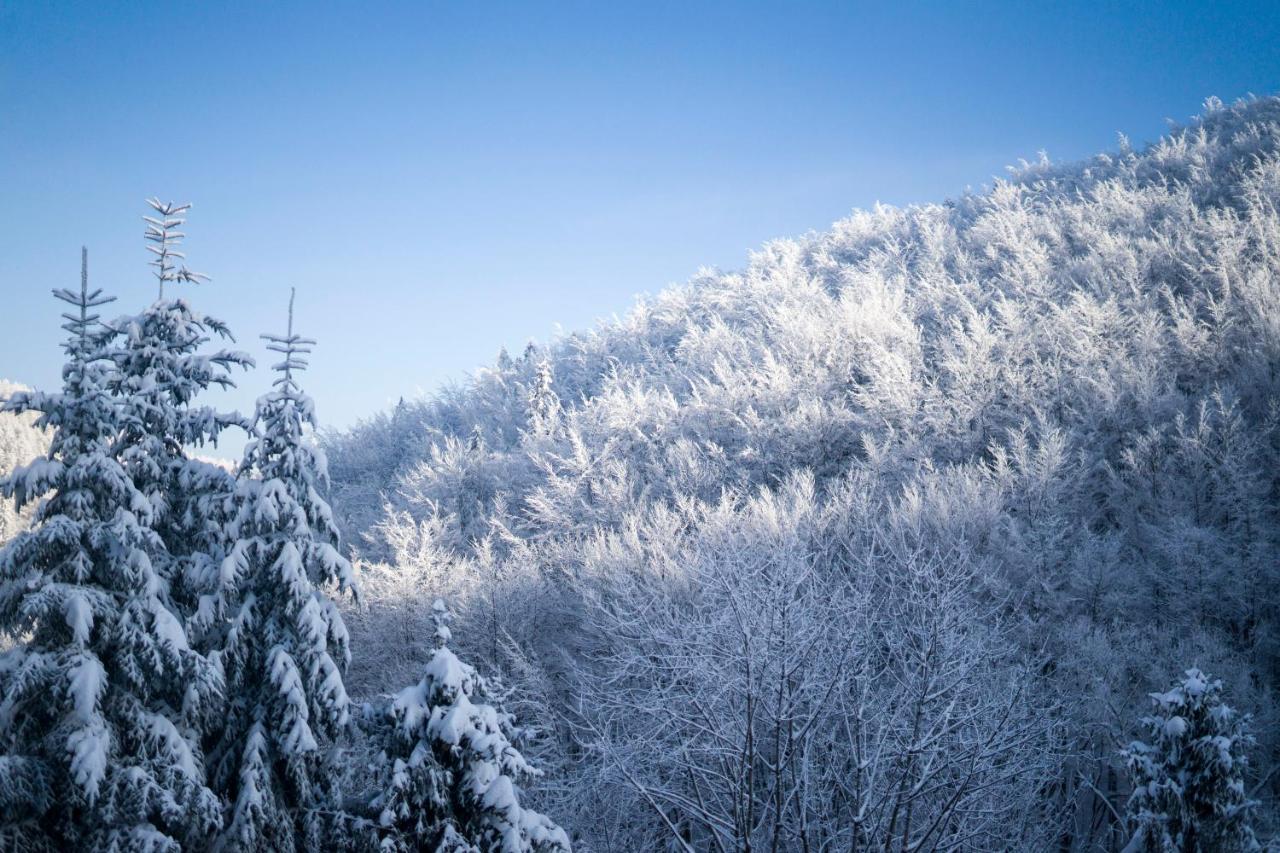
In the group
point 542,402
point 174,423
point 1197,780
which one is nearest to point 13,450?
point 542,402

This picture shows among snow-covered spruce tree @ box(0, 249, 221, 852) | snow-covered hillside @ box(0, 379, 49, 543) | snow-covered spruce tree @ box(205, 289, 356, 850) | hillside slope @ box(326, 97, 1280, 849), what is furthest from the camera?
snow-covered hillside @ box(0, 379, 49, 543)

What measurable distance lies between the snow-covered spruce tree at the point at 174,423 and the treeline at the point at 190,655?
3 cm

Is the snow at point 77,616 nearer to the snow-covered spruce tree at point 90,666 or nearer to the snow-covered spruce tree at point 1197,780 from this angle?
the snow-covered spruce tree at point 90,666

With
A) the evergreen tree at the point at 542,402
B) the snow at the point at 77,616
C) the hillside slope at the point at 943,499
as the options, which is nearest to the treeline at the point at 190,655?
the snow at the point at 77,616

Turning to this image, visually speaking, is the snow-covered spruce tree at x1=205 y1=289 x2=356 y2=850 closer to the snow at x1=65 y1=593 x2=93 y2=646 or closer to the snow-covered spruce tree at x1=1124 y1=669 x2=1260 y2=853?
the snow at x1=65 y1=593 x2=93 y2=646

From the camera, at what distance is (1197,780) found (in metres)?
9.33

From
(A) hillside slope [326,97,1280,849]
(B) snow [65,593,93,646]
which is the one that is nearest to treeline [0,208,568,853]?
(B) snow [65,593,93,646]

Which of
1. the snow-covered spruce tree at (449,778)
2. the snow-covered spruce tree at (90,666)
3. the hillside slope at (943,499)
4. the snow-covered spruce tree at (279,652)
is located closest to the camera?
the snow-covered spruce tree at (449,778)

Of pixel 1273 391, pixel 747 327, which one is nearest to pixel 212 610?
pixel 1273 391

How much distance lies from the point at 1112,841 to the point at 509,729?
1536cm

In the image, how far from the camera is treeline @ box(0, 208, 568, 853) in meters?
7.82

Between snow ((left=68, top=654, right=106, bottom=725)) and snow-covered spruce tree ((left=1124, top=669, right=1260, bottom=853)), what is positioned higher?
snow ((left=68, top=654, right=106, bottom=725))

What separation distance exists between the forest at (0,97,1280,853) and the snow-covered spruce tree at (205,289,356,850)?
55 millimetres

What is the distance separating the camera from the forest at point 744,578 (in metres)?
8.20
